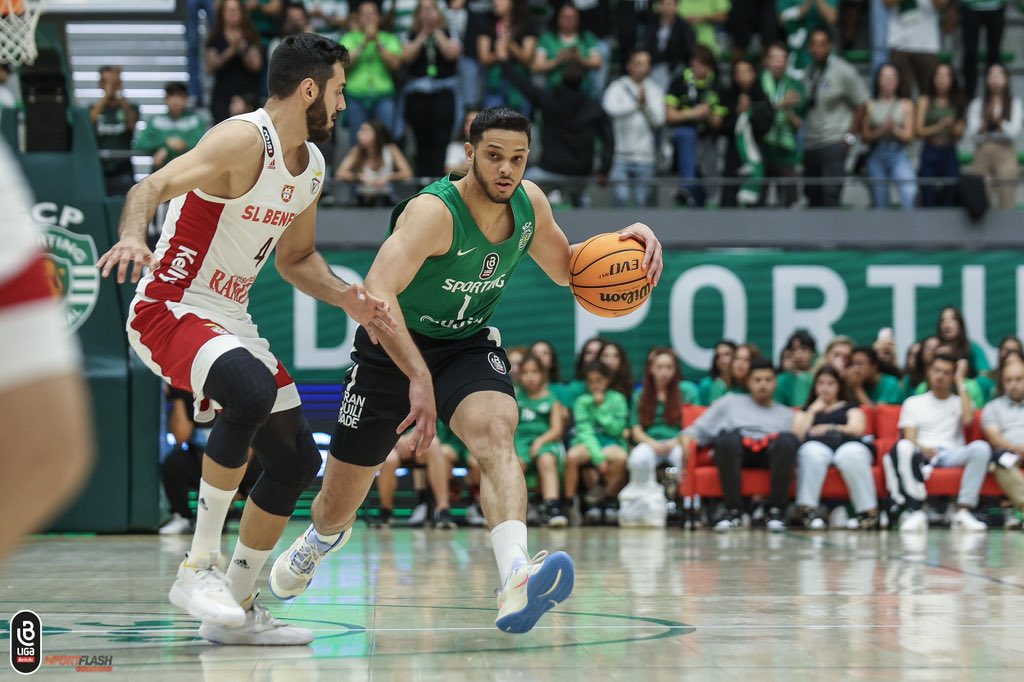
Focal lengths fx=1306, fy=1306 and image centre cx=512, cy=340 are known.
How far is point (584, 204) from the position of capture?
486 inches

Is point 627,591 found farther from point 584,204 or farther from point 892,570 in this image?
point 584,204

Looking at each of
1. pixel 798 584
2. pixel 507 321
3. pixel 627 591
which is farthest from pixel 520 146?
pixel 507 321

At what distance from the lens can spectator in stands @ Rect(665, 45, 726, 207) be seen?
42.4 feet

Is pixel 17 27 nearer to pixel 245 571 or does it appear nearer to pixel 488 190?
pixel 488 190

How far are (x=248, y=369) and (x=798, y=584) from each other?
322 centimetres

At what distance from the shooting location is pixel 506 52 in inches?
515

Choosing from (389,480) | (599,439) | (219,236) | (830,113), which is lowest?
(389,480)

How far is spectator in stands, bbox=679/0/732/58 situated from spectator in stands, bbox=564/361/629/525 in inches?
177

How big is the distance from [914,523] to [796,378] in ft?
5.48

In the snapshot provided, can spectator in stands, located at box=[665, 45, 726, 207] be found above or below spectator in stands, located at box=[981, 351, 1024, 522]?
above

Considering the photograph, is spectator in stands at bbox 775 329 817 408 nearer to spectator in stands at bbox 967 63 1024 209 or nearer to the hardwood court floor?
the hardwood court floor

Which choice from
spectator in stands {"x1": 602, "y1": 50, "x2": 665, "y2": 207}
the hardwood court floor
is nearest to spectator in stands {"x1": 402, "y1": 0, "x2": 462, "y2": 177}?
spectator in stands {"x1": 602, "y1": 50, "x2": 665, "y2": 207}

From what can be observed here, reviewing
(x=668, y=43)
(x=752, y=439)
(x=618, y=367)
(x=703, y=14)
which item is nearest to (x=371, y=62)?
(x=668, y=43)

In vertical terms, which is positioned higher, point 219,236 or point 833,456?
point 219,236
